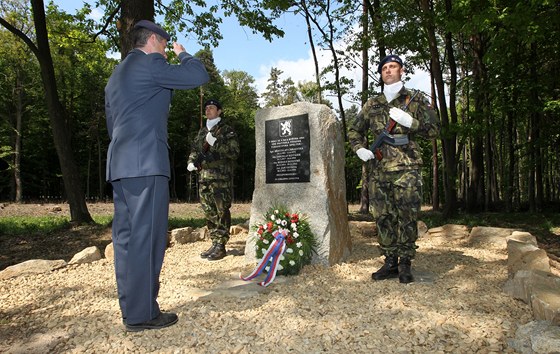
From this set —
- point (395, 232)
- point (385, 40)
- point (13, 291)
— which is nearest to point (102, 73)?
point (385, 40)

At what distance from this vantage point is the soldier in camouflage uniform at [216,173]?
5.54m

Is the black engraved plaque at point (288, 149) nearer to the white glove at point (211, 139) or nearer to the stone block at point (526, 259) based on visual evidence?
the white glove at point (211, 139)

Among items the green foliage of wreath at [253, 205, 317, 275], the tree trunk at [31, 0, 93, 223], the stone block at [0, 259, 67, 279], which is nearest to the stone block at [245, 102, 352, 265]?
the green foliage of wreath at [253, 205, 317, 275]

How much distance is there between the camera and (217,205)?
556 cm

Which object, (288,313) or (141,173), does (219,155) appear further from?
(288,313)

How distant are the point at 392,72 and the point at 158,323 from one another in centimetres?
339

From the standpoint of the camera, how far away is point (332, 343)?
8.70 ft

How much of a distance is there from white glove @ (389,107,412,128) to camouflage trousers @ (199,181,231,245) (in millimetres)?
2752

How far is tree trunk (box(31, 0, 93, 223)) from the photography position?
9.04 metres

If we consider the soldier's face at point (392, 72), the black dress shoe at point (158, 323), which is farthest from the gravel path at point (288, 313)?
the soldier's face at point (392, 72)

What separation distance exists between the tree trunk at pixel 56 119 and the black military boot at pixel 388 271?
7.88 meters

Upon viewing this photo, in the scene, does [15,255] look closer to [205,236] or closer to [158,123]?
[205,236]

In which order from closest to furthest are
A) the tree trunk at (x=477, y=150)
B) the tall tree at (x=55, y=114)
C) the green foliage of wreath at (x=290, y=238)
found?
1. the green foliage of wreath at (x=290, y=238)
2. the tall tree at (x=55, y=114)
3. the tree trunk at (x=477, y=150)

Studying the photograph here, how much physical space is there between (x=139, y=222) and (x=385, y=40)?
34.5 ft
